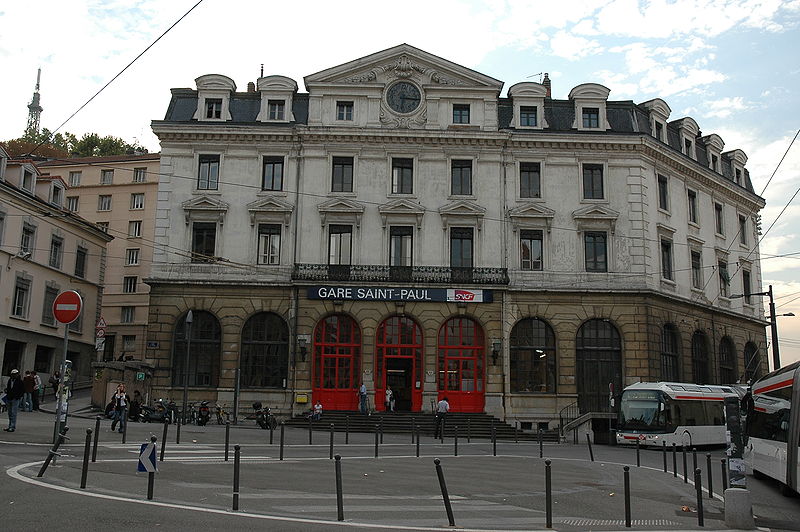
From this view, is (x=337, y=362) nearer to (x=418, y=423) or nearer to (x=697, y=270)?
(x=418, y=423)

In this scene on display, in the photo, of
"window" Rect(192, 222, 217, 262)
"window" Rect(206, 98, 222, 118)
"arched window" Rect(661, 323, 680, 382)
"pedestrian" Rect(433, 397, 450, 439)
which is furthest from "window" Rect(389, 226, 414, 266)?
"arched window" Rect(661, 323, 680, 382)

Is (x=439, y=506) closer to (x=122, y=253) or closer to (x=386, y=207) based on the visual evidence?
(x=386, y=207)

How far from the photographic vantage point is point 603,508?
1344 cm

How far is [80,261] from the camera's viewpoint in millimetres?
47156

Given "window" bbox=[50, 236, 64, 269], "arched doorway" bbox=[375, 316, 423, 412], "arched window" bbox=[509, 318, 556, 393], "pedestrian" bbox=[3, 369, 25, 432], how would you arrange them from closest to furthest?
"pedestrian" bbox=[3, 369, 25, 432] → "arched doorway" bbox=[375, 316, 423, 412] → "arched window" bbox=[509, 318, 556, 393] → "window" bbox=[50, 236, 64, 269]

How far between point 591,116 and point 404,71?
9.75 metres

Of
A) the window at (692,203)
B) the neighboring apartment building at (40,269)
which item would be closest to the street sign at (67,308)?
the neighboring apartment building at (40,269)

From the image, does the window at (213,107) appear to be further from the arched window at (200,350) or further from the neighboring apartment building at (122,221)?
the neighboring apartment building at (122,221)

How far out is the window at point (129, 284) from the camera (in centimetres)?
5547

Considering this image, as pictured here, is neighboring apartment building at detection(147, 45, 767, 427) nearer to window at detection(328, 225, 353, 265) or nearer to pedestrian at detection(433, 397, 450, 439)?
window at detection(328, 225, 353, 265)

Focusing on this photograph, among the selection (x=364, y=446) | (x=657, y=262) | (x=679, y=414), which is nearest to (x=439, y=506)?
(x=364, y=446)

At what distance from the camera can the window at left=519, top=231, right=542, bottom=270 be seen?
37.2 meters

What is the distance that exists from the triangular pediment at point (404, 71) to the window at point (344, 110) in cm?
111

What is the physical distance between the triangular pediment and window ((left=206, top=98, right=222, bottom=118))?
15.0 ft
